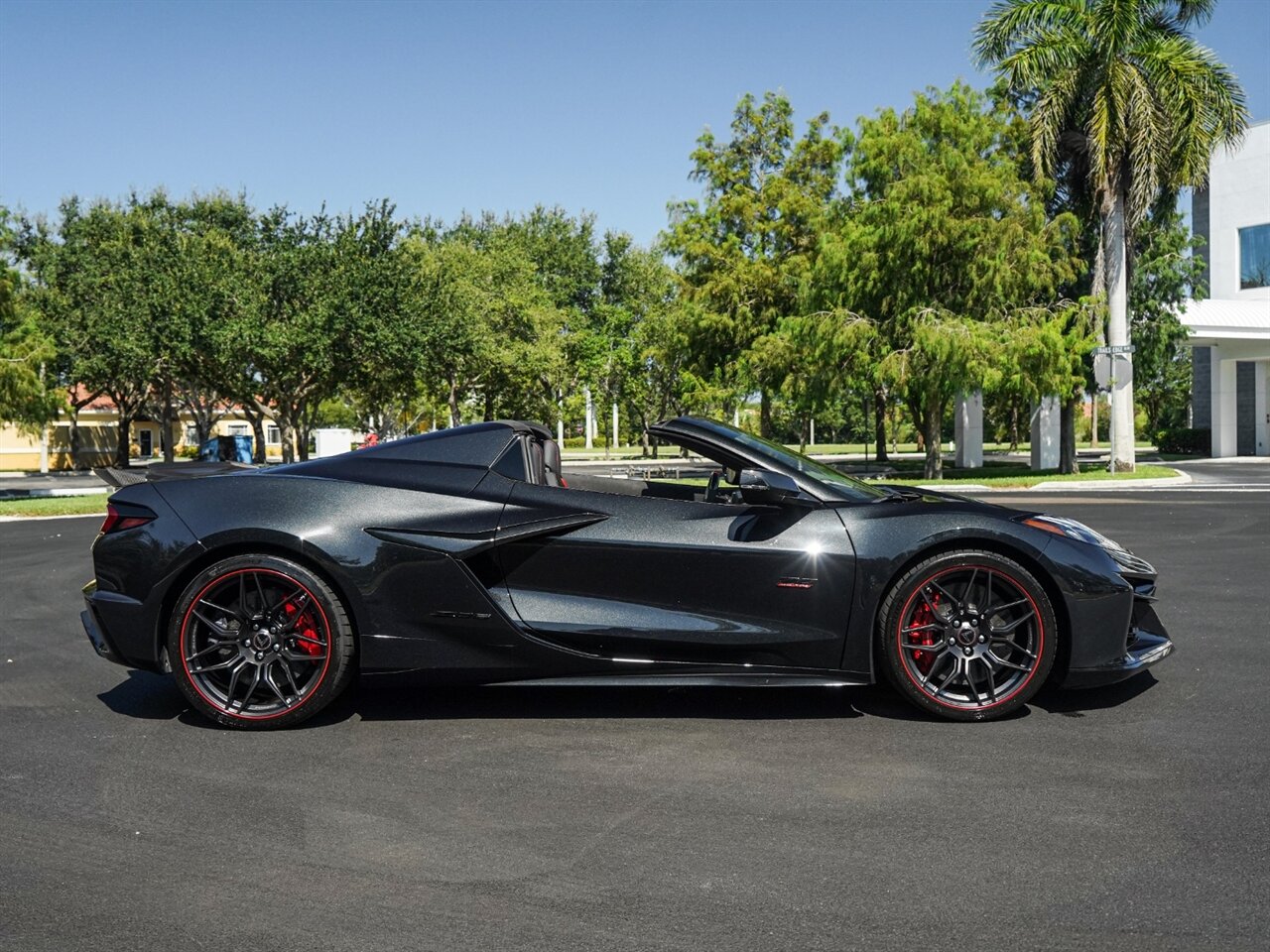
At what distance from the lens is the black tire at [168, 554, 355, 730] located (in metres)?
5.05

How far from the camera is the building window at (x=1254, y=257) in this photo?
4259 cm

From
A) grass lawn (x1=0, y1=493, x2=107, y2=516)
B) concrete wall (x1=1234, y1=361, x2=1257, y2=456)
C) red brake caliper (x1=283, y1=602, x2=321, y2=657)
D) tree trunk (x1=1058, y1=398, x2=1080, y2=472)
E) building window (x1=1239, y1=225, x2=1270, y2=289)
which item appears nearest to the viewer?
red brake caliper (x1=283, y1=602, x2=321, y2=657)

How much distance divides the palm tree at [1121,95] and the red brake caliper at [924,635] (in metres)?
25.2

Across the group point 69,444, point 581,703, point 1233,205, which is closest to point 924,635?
point 581,703

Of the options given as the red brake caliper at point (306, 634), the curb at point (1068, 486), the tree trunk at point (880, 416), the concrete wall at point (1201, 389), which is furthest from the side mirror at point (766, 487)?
the concrete wall at point (1201, 389)

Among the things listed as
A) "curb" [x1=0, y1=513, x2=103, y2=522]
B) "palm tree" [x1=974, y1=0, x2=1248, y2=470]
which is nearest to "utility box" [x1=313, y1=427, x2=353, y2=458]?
"curb" [x1=0, y1=513, x2=103, y2=522]

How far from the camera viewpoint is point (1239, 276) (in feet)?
143

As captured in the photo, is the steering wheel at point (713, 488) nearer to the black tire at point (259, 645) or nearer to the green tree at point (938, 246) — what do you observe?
the black tire at point (259, 645)

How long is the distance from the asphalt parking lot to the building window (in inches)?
1676

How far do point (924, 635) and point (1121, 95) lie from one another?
87.0 ft

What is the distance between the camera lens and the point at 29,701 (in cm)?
571

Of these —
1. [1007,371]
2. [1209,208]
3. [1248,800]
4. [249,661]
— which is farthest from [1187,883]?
[1209,208]

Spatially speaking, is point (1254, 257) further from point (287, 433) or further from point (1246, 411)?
point (287, 433)

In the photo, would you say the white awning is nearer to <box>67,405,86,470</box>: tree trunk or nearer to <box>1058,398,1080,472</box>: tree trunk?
<box>1058,398,1080,472</box>: tree trunk
